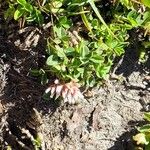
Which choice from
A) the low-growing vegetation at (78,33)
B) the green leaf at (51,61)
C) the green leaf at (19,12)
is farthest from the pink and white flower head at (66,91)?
the green leaf at (19,12)

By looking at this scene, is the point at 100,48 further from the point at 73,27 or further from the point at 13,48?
the point at 13,48

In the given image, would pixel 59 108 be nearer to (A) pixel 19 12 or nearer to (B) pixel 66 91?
(B) pixel 66 91

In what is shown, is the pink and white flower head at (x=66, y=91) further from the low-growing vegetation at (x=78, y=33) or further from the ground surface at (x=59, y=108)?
the ground surface at (x=59, y=108)

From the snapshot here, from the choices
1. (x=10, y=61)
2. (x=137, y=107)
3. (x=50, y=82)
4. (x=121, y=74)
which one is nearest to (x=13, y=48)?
(x=10, y=61)

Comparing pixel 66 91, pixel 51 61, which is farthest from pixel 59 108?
pixel 51 61

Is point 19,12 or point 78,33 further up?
point 19,12

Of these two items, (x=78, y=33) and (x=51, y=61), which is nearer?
(x=51, y=61)

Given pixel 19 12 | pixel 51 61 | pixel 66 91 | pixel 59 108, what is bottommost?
pixel 59 108
